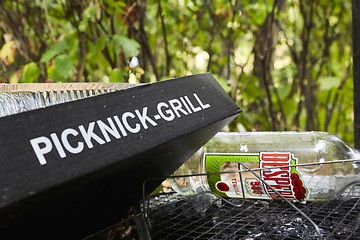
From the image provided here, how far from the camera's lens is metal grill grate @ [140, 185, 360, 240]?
0.46m

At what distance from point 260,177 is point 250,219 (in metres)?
0.06

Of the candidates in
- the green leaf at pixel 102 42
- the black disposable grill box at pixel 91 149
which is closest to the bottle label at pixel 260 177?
the black disposable grill box at pixel 91 149

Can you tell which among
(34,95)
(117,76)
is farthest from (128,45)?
(34,95)

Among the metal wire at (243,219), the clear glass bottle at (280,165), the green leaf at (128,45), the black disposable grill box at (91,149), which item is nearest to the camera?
the black disposable grill box at (91,149)

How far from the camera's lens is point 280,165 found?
21.8 inches

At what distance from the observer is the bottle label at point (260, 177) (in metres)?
0.55

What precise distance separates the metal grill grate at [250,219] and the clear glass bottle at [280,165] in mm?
26

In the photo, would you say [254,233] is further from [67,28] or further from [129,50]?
[67,28]

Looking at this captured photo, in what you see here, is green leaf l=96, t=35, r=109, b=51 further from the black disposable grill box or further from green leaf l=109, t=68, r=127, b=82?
the black disposable grill box

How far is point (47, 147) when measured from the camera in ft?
0.95

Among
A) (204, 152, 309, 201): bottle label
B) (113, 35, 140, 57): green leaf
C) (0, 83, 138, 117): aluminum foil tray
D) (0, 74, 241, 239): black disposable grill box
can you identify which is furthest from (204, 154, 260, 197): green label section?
(113, 35, 140, 57): green leaf

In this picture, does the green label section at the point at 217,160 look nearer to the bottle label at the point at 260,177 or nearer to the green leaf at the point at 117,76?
the bottle label at the point at 260,177

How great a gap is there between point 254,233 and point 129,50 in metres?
0.60

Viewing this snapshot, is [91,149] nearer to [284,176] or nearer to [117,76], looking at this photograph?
[284,176]
